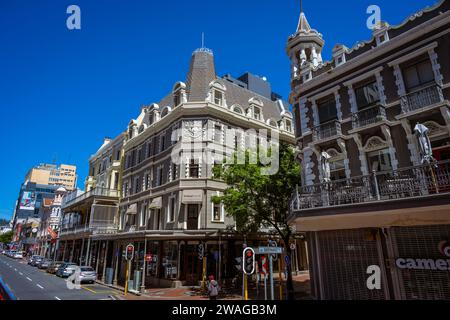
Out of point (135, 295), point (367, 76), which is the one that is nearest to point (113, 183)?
point (135, 295)

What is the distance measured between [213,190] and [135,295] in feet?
33.5

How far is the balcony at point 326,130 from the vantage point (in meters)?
15.0

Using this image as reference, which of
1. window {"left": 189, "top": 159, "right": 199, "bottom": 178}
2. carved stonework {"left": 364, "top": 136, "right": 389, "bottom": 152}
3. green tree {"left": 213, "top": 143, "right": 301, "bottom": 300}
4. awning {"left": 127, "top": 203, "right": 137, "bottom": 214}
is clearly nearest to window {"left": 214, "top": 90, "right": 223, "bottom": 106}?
window {"left": 189, "top": 159, "right": 199, "bottom": 178}

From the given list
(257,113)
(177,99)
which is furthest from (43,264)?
(257,113)

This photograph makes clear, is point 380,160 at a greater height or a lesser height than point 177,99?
lesser

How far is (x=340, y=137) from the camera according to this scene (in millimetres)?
14664

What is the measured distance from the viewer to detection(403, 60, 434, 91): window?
1295 centimetres

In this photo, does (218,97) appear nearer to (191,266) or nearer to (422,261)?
(191,266)

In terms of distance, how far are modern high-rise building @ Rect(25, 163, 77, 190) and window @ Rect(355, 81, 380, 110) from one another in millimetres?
163663

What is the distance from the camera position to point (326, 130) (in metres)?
15.5

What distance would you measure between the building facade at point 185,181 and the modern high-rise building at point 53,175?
136 m

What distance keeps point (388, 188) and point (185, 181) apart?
17.5 m

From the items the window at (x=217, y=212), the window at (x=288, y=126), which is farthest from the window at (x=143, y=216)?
the window at (x=288, y=126)
